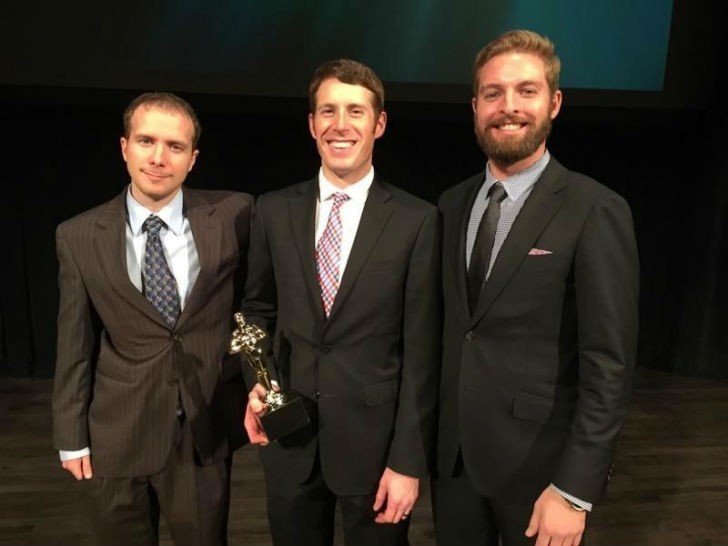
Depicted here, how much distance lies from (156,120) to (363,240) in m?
0.55

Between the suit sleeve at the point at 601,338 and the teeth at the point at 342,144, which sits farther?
the teeth at the point at 342,144

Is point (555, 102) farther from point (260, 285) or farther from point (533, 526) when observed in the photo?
point (533, 526)

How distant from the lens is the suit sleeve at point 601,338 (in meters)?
→ 1.18

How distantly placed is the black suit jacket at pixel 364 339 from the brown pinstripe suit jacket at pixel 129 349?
0.15m

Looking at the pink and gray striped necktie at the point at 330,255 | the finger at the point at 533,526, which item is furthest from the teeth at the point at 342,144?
the finger at the point at 533,526

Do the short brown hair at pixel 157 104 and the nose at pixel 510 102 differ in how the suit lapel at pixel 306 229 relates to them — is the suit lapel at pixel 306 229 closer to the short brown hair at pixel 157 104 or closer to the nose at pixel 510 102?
the short brown hair at pixel 157 104

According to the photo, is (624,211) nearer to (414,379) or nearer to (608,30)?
(414,379)

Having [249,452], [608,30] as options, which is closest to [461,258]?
[249,452]

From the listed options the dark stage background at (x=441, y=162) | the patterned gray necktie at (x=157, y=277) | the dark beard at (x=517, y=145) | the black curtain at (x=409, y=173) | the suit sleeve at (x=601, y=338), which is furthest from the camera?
the black curtain at (x=409, y=173)

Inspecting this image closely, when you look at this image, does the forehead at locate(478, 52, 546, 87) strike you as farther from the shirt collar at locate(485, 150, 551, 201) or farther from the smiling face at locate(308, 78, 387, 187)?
the smiling face at locate(308, 78, 387, 187)

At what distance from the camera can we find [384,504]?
4.69 feet

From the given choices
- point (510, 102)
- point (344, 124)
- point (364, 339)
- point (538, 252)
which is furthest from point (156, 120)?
point (538, 252)

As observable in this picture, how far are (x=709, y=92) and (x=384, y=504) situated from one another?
3346mm

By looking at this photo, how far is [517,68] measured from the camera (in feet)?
4.17
